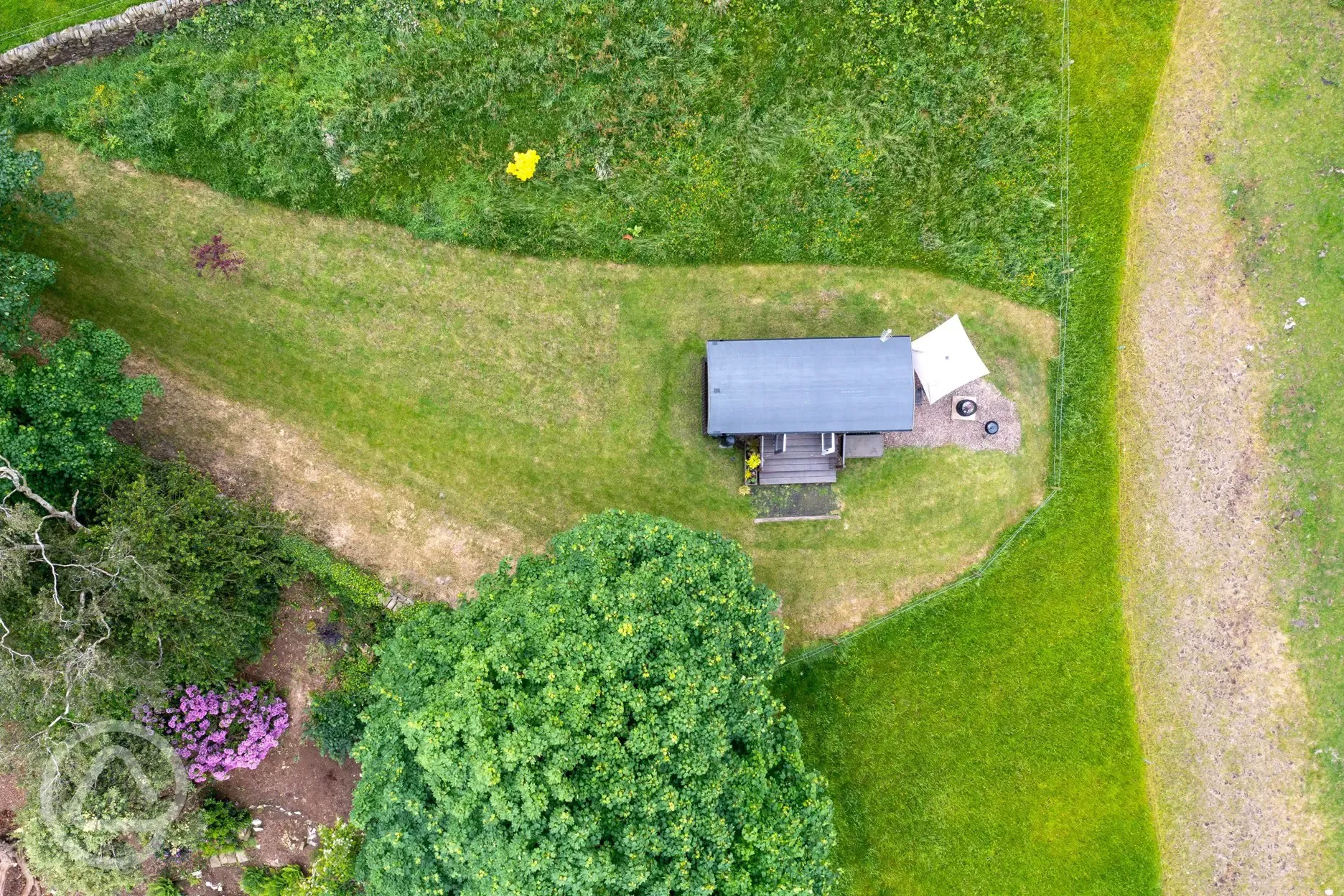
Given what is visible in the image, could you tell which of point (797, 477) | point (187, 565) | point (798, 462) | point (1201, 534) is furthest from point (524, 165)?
point (1201, 534)

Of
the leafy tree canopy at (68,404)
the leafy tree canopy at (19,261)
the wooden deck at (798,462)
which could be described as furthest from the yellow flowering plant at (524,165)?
the leafy tree canopy at (19,261)

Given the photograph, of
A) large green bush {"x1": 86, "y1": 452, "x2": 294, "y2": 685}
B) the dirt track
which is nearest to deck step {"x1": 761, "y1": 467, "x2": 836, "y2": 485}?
the dirt track

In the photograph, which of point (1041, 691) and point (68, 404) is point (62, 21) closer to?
point (68, 404)

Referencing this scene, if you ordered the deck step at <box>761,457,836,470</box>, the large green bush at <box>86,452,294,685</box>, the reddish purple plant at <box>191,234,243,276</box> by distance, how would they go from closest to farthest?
the large green bush at <box>86,452,294,685</box>, the deck step at <box>761,457,836,470</box>, the reddish purple plant at <box>191,234,243,276</box>

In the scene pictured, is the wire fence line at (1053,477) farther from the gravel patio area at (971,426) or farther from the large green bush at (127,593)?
the large green bush at (127,593)

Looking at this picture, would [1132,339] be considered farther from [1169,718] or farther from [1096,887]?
[1096,887]

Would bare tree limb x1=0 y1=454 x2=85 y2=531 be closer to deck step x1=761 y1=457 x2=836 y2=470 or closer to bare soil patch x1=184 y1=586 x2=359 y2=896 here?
bare soil patch x1=184 y1=586 x2=359 y2=896
